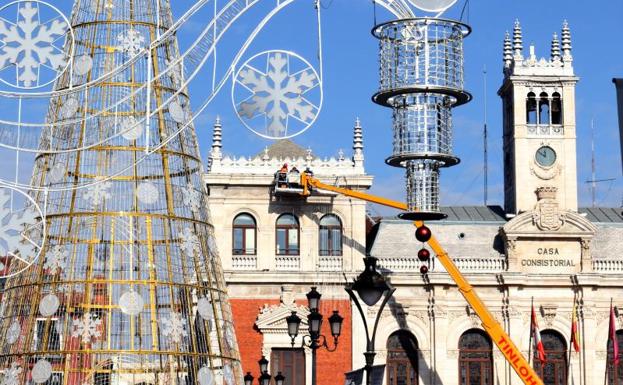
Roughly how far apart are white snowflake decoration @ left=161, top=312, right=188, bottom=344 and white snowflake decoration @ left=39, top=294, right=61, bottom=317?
6.85 feet

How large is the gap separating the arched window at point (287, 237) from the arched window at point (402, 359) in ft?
17.0

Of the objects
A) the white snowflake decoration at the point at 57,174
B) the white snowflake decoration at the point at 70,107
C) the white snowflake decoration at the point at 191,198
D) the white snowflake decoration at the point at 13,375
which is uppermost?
the white snowflake decoration at the point at 70,107

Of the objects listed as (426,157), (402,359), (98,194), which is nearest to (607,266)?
(402,359)

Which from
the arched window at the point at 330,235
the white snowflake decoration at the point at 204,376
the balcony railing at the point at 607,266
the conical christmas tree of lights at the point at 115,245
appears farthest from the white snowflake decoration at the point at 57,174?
the balcony railing at the point at 607,266

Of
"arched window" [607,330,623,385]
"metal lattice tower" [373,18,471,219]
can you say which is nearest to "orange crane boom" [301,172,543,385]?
"arched window" [607,330,623,385]

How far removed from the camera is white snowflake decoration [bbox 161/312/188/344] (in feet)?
92.2

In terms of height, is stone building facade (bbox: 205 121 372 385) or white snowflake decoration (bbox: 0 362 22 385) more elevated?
stone building facade (bbox: 205 121 372 385)

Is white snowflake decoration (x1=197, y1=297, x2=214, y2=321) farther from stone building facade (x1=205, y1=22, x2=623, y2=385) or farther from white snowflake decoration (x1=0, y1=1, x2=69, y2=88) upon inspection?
stone building facade (x1=205, y1=22, x2=623, y2=385)

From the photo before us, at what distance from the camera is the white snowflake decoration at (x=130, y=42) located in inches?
1136

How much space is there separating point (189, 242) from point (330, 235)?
28237 millimetres

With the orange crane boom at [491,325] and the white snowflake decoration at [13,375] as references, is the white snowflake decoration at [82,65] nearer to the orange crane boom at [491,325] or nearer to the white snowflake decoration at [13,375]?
the white snowflake decoration at [13,375]

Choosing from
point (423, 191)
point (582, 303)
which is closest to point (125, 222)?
point (423, 191)

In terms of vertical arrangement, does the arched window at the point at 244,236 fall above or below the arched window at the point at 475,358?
above

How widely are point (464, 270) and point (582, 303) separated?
4.76 metres
